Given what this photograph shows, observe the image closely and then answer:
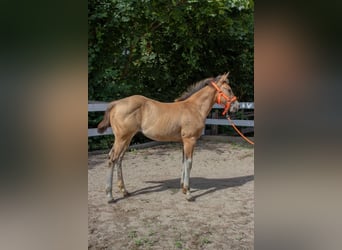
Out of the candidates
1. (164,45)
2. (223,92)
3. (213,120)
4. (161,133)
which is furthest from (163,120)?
(213,120)

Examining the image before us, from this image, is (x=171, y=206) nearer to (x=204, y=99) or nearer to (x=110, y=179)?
(x=110, y=179)

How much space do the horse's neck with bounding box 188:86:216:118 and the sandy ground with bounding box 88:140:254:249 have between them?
0.48 meters

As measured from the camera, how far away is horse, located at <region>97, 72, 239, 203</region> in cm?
195

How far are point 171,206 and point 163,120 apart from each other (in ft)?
1.61

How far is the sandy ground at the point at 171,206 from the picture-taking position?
4.57 feet

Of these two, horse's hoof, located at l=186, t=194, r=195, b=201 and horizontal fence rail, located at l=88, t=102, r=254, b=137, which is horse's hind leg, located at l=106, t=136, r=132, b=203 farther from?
horizontal fence rail, located at l=88, t=102, r=254, b=137

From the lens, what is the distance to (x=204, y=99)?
7.00 feet

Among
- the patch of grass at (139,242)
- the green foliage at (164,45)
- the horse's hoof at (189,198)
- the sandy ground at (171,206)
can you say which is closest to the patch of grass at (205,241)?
the sandy ground at (171,206)

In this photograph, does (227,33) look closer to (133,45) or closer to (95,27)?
(133,45)
